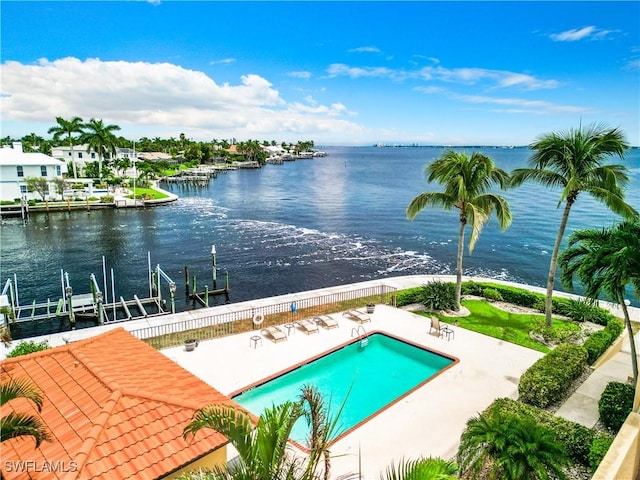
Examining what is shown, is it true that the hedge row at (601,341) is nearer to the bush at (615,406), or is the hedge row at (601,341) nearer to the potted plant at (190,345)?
the bush at (615,406)

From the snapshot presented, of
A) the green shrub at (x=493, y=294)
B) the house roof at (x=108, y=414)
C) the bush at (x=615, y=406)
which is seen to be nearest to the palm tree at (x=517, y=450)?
the bush at (x=615, y=406)

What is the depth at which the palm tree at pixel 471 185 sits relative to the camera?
69.8ft

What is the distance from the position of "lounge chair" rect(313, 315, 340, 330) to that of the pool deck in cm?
32

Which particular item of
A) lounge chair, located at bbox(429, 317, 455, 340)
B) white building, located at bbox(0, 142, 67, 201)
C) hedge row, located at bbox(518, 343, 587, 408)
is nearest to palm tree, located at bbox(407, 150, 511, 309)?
lounge chair, located at bbox(429, 317, 455, 340)

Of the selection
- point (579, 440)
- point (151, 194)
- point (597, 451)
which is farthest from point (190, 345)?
point (151, 194)

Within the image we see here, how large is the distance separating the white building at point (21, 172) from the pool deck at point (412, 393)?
63601 mm

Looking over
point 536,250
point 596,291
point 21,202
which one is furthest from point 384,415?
point 21,202

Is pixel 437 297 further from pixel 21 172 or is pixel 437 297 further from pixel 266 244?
pixel 21 172

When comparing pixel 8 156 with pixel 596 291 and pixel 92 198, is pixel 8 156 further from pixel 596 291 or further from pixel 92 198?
pixel 596 291

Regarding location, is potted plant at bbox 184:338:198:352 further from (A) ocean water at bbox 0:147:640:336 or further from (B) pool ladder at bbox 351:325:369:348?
(A) ocean water at bbox 0:147:640:336

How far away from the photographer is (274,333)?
19.2 metres

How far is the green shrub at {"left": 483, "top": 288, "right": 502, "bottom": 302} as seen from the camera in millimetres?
25641

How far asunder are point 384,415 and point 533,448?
607 centimetres

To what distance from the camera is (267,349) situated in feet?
59.7
